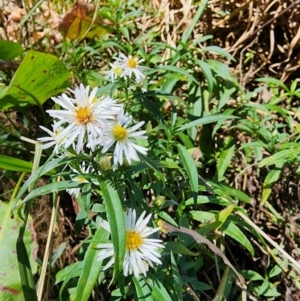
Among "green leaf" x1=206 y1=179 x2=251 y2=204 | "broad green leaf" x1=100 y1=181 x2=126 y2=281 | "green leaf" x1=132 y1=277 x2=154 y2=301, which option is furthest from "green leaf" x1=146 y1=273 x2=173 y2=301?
"green leaf" x1=206 y1=179 x2=251 y2=204

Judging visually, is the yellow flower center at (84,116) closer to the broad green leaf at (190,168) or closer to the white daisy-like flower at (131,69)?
the broad green leaf at (190,168)

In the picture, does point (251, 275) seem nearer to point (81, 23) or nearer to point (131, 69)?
point (131, 69)

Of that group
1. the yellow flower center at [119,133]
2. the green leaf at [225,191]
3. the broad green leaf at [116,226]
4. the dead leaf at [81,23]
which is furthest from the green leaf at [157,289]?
the dead leaf at [81,23]

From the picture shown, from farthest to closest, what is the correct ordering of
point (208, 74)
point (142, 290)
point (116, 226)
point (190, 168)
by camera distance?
point (208, 74) < point (190, 168) < point (142, 290) < point (116, 226)

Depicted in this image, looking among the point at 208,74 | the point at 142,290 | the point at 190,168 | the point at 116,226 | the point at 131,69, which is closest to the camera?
the point at 116,226

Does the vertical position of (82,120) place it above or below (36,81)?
below


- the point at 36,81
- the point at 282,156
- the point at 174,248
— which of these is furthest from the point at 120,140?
the point at 36,81
